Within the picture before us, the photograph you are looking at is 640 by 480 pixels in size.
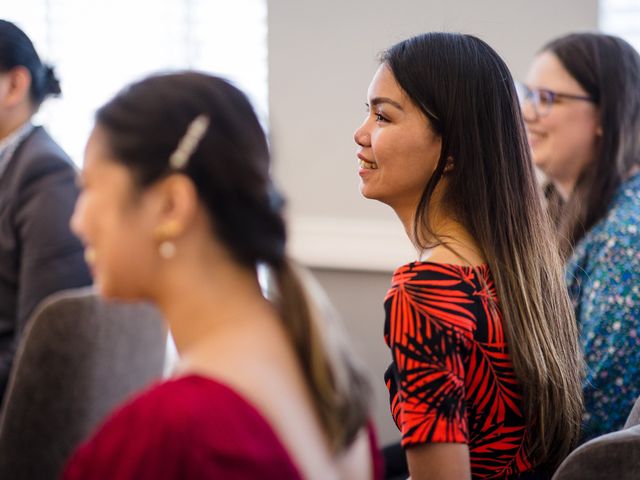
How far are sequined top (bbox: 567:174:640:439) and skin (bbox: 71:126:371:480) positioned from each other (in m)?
1.06

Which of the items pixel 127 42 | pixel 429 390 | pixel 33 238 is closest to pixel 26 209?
pixel 33 238

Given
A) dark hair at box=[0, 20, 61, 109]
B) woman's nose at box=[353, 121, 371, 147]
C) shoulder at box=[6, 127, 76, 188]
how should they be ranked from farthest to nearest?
dark hair at box=[0, 20, 61, 109], shoulder at box=[6, 127, 76, 188], woman's nose at box=[353, 121, 371, 147]

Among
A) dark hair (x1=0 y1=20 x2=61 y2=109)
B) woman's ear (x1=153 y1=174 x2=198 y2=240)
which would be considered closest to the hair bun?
dark hair (x1=0 y1=20 x2=61 y2=109)

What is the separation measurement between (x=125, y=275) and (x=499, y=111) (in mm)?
741

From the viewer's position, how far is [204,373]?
3.11 feet

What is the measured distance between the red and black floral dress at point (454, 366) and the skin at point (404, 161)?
6cm

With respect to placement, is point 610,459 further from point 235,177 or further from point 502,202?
point 235,177

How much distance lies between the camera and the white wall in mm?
3008

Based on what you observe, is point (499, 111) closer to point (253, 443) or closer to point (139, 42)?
point (253, 443)

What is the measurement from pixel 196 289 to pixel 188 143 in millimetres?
154

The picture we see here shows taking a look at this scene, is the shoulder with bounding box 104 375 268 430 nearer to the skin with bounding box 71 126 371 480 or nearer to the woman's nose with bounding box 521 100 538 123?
the skin with bounding box 71 126 371 480

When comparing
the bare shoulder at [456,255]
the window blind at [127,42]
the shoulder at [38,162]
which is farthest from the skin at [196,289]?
the window blind at [127,42]

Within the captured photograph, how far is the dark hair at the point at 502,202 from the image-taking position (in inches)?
58.9

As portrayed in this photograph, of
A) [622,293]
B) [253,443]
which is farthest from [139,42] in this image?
[253,443]
